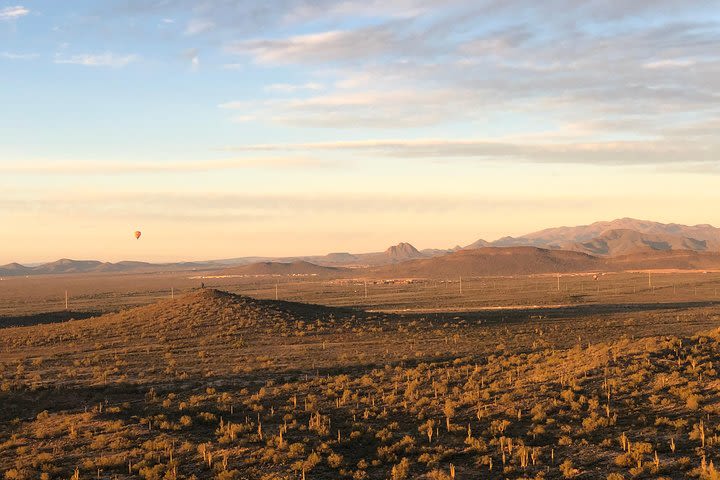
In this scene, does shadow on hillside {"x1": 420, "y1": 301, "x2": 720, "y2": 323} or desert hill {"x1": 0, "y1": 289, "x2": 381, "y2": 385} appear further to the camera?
shadow on hillside {"x1": 420, "y1": 301, "x2": 720, "y2": 323}

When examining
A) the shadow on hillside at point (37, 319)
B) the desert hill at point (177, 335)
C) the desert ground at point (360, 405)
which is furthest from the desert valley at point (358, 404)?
the shadow on hillside at point (37, 319)

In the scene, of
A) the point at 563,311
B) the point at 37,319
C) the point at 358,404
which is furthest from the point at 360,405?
the point at 37,319

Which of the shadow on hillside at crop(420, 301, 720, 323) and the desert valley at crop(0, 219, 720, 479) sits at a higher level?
the desert valley at crop(0, 219, 720, 479)

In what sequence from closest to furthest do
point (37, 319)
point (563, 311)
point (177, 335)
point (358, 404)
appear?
point (358, 404), point (177, 335), point (37, 319), point (563, 311)

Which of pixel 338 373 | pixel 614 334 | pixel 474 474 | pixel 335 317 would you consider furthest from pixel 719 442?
pixel 335 317

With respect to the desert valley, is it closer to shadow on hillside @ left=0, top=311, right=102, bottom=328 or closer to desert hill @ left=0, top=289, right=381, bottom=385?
desert hill @ left=0, top=289, right=381, bottom=385

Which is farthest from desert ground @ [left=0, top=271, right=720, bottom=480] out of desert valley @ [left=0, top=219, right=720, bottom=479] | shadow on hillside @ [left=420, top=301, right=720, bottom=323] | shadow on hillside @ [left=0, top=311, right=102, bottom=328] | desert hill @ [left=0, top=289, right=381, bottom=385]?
shadow on hillside @ [left=0, top=311, right=102, bottom=328]

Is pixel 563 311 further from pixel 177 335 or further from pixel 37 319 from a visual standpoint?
pixel 37 319

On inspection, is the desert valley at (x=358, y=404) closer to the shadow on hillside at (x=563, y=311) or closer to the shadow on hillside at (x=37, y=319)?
the shadow on hillside at (x=563, y=311)
